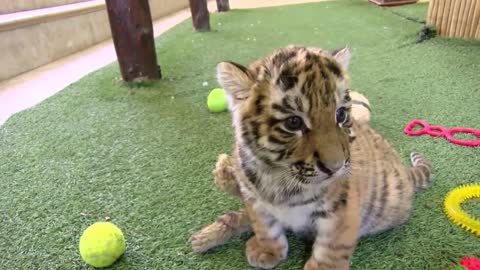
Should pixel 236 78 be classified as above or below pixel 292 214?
above

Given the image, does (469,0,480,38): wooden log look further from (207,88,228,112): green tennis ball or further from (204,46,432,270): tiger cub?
(204,46,432,270): tiger cub

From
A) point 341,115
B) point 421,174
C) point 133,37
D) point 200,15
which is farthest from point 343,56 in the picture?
point 200,15

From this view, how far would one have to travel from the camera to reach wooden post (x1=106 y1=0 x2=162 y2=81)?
251 centimetres

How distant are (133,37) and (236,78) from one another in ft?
5.64

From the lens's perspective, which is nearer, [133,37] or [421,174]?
[421,174]

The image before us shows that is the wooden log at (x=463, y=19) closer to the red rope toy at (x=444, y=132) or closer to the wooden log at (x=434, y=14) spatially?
the wooden log at (x=434, y=14)

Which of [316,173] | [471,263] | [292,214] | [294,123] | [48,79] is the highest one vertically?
[294,123]

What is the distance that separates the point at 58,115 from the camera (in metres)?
2.24

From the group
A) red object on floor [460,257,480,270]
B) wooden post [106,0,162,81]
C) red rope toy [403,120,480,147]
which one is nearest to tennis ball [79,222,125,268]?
red object on floor [460,257,480,270]

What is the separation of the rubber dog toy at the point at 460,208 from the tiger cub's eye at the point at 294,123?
0.63 m

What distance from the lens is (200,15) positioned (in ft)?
14.0

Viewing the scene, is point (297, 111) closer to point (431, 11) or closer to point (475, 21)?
point (475, 21)

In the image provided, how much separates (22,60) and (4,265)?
275cm

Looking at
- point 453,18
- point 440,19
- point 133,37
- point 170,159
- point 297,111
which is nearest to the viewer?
point 297,111
